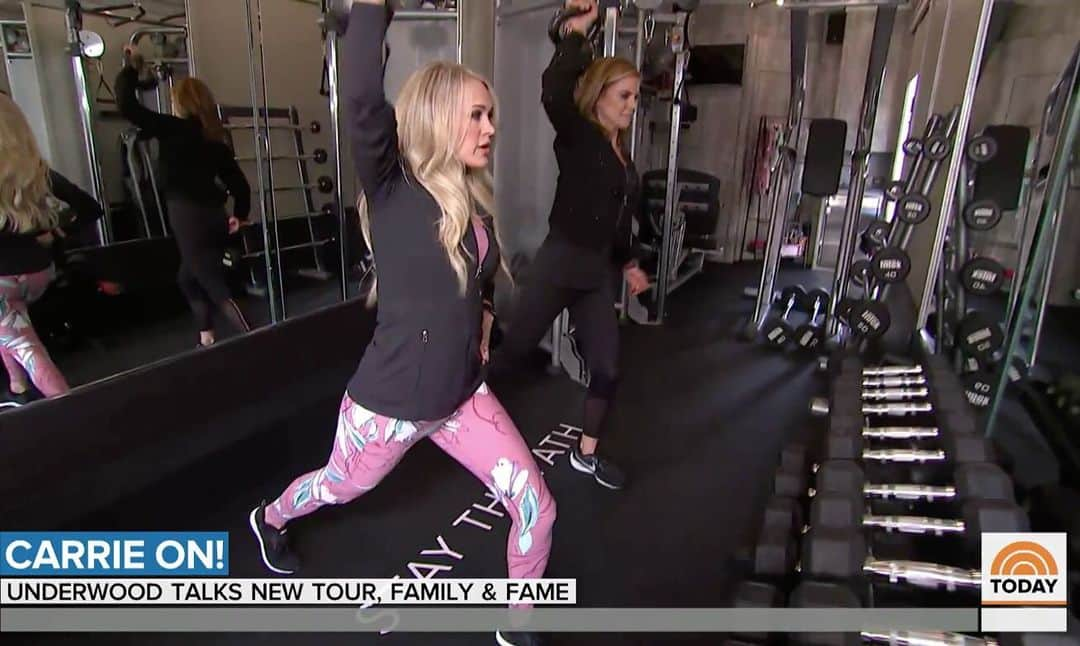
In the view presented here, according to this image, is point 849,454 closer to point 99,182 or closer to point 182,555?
point 182,555

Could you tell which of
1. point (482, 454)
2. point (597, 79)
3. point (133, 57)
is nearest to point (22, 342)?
point (133, 57)

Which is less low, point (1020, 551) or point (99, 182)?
point (99, 182)

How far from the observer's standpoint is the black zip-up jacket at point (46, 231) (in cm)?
169

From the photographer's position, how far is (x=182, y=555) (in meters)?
1.83

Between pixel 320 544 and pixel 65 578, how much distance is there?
0.63m

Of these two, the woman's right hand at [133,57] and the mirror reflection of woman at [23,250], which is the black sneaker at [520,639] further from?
the woman's right hand at [133,57]

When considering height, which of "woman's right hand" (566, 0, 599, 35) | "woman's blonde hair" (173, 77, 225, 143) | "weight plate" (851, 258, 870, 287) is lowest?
"weight plate" (851, 258, 870, 287)

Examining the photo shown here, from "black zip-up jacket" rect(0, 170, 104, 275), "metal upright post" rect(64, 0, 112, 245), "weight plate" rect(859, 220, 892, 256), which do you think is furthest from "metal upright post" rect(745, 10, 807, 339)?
"black zip-up jacket" rect(0, 170, 104, 275)

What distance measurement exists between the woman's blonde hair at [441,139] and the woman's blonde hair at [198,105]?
140 centimetres

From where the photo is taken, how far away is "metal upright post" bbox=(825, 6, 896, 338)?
3.07 m

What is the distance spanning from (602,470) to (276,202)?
1.77 metres

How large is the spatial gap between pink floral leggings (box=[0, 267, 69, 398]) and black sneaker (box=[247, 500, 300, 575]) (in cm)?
64

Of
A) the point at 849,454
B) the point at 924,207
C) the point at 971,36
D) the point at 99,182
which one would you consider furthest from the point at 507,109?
the point at 971,36

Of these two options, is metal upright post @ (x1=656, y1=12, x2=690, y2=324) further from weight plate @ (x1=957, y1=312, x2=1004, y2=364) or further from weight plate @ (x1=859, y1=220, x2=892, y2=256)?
weight plate @ (x1=957, y1=312, x2=1004, y2=364)
